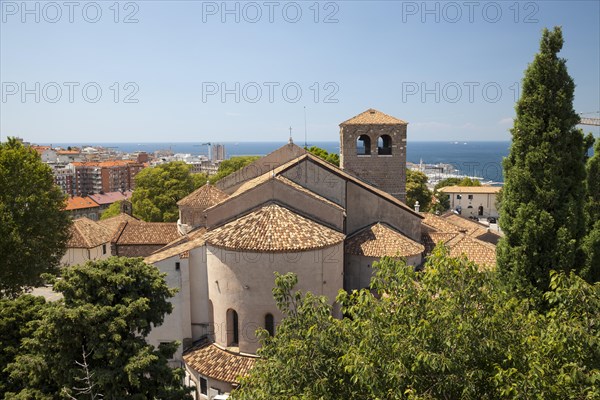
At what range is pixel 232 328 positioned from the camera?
1866cm

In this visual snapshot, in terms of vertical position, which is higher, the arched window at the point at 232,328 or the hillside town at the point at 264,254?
the hillside town at the point at 264,254

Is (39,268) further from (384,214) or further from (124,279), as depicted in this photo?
(384,214)

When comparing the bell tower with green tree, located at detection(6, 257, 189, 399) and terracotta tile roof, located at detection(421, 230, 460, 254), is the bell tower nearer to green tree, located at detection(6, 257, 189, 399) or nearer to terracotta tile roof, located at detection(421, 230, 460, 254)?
terracotta tile roof, located at detection(421, 230, 460, 254)

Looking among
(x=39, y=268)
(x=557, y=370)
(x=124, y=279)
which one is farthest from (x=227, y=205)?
(x=557, y=370)

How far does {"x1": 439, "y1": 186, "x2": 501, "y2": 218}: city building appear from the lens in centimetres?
7475

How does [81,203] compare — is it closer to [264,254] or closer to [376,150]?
Result: [376,150]

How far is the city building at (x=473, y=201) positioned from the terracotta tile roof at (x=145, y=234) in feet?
185

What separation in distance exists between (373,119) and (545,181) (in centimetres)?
1747

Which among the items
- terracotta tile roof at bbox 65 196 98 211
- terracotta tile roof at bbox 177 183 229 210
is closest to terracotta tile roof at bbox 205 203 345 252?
terracotta tile roof at bbox 177 183 229 210

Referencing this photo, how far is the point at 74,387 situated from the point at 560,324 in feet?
38.9

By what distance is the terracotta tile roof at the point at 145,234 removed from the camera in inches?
1316

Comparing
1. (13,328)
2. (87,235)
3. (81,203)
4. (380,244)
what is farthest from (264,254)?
(81,203)

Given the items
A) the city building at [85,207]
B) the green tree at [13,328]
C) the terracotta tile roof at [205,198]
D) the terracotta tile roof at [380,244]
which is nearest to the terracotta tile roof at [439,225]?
the terracotta tile roof at [380,244]

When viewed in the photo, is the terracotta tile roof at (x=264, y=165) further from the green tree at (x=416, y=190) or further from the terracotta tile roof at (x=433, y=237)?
the green tree at (x=416, y=190)
